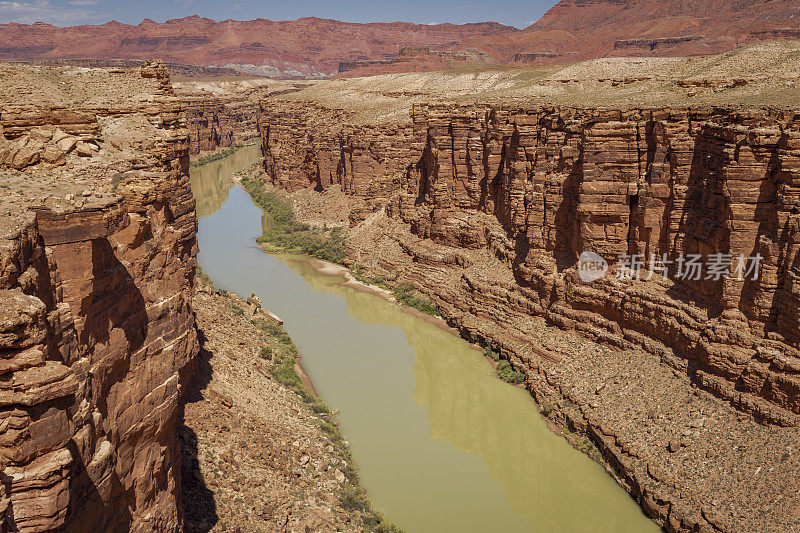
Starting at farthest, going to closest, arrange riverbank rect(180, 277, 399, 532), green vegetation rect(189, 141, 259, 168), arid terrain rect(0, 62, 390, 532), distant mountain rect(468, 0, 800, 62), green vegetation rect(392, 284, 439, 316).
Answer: distant mountain rect(468, 0, 800, 62)
green vegetation rect(189, 141, 259, 168)
green vegetation rect(392, 284, 439, 316)
riverbank rect(180, 277, 399, 532)
arid terrain rect(0, 62, 390, 532)

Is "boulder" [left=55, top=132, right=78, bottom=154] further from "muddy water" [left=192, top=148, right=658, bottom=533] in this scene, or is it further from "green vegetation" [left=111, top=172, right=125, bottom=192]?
"muddy water" [left=192, top=148, right=658, bottom=533]

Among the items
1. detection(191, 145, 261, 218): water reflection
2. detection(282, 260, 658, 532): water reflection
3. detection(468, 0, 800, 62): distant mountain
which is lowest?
detection(282, 260, 658, 532): water reflection

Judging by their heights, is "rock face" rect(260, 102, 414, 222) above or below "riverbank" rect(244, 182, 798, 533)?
above

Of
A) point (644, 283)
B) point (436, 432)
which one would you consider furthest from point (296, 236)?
point (644, 283)

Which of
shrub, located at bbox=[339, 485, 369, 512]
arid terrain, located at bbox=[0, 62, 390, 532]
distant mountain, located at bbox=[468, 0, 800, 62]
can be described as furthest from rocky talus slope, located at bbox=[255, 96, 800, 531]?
distant mountain, located at bbox=[468, 0, 800, 62]

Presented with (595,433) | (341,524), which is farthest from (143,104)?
(595,433)

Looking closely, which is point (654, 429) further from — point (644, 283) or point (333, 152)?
point (333, 152)

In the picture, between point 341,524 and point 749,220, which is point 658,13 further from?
point 341,524
